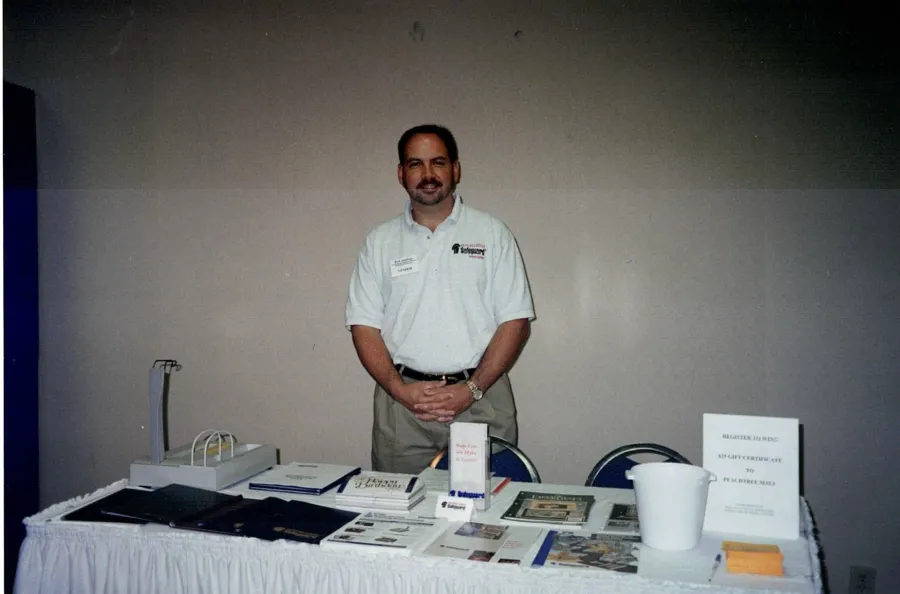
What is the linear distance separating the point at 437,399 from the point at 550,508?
90 centimetres

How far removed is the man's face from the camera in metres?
2.88

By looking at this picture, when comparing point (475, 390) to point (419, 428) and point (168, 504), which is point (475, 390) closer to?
point (419, 428)

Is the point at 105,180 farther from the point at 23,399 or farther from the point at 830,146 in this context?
the point at 830,146

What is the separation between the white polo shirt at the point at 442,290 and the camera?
2.85 metres

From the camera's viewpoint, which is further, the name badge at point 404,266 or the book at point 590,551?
the name badge at point 404,266

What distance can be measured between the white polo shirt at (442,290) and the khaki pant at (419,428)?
192mm

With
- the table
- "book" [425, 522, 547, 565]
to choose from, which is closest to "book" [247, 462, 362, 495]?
the table

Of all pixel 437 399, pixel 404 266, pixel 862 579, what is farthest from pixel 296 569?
pixel 862 579

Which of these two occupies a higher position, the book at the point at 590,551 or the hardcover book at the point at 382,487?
the hardcover book at the point at 382,487

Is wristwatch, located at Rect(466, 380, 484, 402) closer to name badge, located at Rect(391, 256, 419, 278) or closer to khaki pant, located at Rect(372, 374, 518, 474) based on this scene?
khaki pant, located at Rect(372, 374, 518, 474)

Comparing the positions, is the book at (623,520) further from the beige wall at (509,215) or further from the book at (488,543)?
the beige wall at (509,215)

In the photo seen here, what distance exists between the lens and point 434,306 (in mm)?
2867

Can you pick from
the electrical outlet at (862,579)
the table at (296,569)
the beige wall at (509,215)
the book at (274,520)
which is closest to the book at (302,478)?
the book at (274,520)

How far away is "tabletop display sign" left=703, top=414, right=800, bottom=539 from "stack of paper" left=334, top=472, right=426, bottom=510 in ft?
2.36
